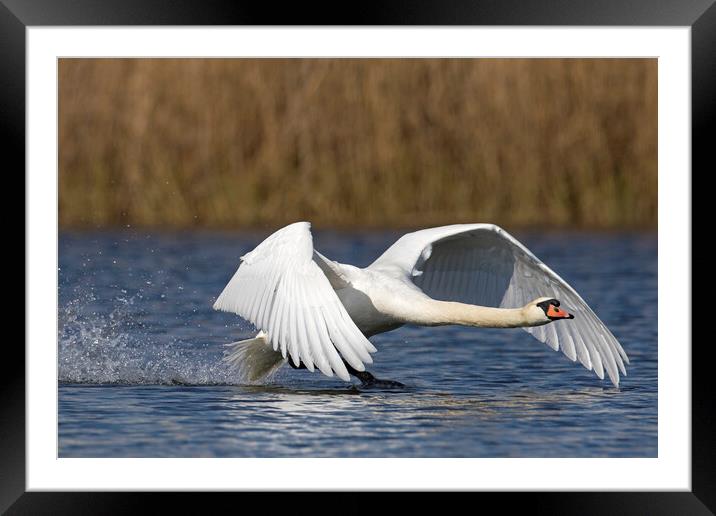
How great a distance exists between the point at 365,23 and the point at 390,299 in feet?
9.22

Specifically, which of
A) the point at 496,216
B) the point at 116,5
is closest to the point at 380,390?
the point at 116,5

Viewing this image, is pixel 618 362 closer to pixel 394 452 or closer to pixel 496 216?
pixel 394 452

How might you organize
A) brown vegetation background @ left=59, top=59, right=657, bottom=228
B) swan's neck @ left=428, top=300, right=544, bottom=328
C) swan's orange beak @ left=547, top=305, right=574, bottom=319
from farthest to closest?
1. brown vegetation background @ left=59, top=59, right=657, bottom=228
2. swan's neck @ left=428, top=300, right=544, bottom=328
3. swan's orange beak @ left=547, top=305, right=574, bottom=319

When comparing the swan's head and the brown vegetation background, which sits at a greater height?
the brown vegetation background

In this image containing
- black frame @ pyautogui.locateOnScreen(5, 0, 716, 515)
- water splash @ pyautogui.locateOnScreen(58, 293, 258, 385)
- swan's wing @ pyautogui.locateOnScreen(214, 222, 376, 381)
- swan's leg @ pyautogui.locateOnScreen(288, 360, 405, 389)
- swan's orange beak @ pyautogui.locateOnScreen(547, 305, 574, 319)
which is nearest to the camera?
black frame @ pyautogui.locateOnScreen(5, 0, 716, 515)

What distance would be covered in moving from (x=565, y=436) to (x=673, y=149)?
82.0 inches

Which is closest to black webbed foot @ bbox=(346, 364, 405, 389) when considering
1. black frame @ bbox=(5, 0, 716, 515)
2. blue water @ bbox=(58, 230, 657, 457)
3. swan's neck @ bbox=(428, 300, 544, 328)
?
blue water @ bbox=(58, 230, 657, 457)

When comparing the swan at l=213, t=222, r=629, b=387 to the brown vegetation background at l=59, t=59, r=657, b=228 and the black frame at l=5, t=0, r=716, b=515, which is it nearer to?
the black frame at l=5, t=0, r=716, b=515

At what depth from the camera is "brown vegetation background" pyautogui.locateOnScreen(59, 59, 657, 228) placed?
1744 cm

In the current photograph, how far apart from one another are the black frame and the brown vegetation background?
391 inches

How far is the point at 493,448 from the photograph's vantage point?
8.35 metres

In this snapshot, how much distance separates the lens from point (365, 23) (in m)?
6.88

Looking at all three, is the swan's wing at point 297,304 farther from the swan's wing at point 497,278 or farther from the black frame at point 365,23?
the black frame at point 365,23

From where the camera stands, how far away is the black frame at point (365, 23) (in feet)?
22.2
